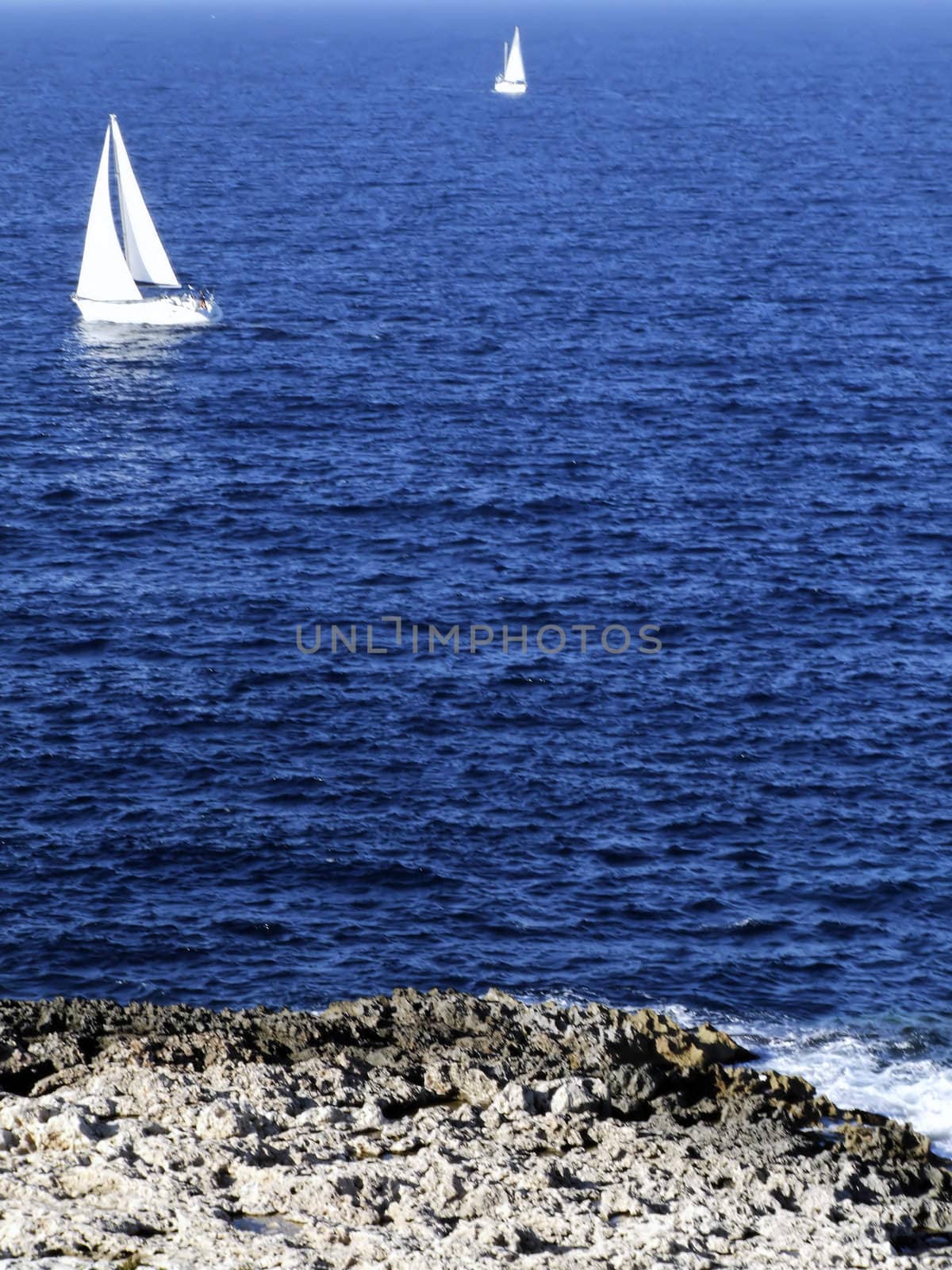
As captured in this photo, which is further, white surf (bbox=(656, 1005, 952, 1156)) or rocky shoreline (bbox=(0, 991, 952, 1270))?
white surf (bbox=(656, 1005, 952, 1156))

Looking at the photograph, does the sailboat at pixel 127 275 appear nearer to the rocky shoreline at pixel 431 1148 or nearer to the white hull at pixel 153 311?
the white hull at pixel 153 311

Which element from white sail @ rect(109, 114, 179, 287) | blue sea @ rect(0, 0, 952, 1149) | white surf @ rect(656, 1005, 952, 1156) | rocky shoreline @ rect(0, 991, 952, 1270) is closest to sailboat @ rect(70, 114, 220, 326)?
white sail @ rect(109, 114, 179, 287)

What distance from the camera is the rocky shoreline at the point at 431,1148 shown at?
45625 mm

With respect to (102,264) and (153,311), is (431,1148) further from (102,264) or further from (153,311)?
(102,264)

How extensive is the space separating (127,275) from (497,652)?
218 ft

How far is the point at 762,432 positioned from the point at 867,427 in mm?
6869

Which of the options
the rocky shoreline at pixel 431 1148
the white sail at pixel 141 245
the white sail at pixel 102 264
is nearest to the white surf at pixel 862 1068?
the rocky shoreline at pixel 431 1148

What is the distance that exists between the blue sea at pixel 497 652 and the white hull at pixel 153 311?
2339mm

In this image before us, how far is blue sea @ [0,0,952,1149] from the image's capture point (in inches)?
2638

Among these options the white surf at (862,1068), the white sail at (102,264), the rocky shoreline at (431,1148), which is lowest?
the white surf at (862,1068)

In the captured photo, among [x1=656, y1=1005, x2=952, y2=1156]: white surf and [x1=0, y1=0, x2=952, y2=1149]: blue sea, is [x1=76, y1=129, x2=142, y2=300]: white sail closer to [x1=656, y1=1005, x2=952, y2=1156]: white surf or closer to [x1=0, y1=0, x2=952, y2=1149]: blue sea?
[x1=0, y1=0, x2=952, y2=1149]: blue sea

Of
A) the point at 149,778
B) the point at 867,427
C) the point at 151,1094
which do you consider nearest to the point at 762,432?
the point at 867,427

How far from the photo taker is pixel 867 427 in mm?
116625

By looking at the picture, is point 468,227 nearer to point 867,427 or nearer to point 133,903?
point 867,427
